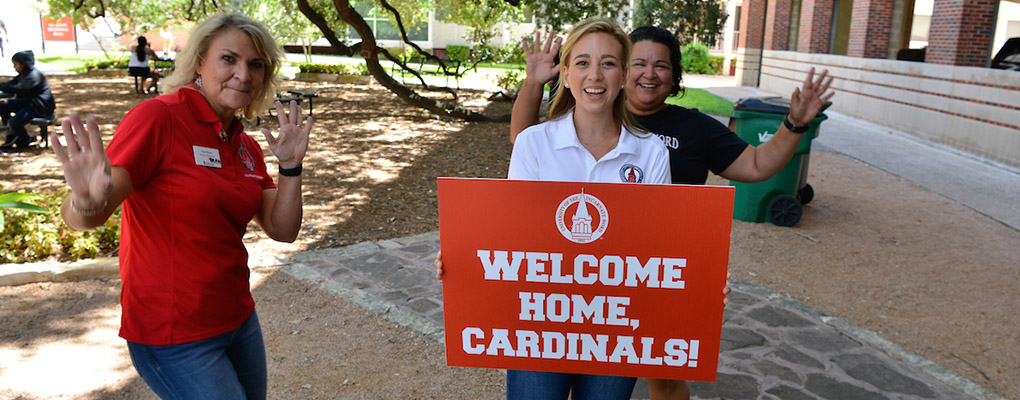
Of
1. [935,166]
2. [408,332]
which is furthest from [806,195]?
[408,332]

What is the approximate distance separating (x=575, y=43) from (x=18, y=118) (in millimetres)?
11624

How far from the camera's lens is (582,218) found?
225 centimetres

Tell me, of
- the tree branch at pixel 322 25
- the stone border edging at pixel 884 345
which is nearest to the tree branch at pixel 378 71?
the tree branch at pixel 322 25

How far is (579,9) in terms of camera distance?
495 inches

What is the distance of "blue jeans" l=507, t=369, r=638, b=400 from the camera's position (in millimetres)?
2451

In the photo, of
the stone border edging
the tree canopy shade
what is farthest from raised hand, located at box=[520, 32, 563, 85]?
the tree canopy shade

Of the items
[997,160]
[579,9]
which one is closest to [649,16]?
[579,9]

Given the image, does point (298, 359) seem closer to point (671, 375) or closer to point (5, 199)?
point (671, 375)

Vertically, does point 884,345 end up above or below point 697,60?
below

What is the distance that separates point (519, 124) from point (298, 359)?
2.48 meters

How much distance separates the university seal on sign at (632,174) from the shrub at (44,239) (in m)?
5.35

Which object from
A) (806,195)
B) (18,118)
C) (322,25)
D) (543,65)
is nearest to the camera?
(543,65)

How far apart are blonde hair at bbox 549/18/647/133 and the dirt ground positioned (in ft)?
6.92

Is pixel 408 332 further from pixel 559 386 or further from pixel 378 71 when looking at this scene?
pixel 378 71
